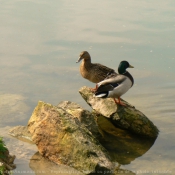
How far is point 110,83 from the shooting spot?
7094mm

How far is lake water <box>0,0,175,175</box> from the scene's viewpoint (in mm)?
7387

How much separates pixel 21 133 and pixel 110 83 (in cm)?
158

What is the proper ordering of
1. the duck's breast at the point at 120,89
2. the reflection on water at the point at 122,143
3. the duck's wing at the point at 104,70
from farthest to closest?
the duck's wing at the point at 104,70, the duck's breast at the point at 120,89, the reflection on water at the point at 122,143

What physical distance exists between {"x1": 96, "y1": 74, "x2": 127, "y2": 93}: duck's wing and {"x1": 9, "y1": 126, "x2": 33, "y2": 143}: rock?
1.24 m

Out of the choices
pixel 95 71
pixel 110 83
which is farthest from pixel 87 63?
pixel 110 83

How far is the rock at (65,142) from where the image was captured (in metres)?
5.46

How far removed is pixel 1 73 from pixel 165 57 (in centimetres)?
380

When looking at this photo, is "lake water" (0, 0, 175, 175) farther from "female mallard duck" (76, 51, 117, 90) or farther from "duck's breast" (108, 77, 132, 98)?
"duck's breast" (108, 77, 132, 98)

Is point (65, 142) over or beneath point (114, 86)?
beneath

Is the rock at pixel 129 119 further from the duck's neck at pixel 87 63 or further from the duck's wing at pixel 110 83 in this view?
the duck's neck at pixel 87 63

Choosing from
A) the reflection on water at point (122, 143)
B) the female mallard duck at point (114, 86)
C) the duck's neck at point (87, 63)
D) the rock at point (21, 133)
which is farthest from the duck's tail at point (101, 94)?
the duck's neck at point (87, 63)

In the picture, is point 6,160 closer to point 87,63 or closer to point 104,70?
point 104,70

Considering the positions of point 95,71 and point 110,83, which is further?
point 95,71

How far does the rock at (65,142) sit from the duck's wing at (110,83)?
3.41 ft
